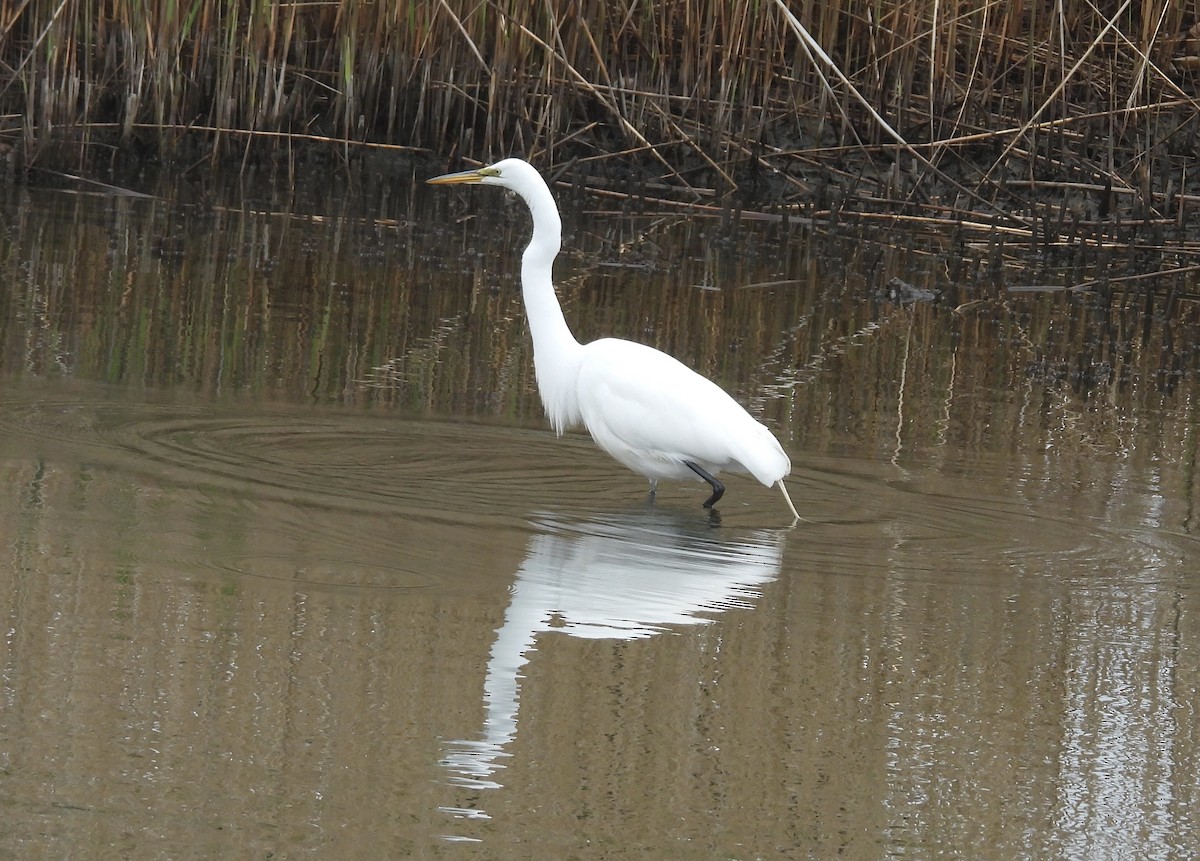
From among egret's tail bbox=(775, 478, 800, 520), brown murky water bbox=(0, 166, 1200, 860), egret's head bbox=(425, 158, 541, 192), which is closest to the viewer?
brown murky water bbox=(0, 166, 1200, 860)

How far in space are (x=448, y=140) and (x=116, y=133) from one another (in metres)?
2.07

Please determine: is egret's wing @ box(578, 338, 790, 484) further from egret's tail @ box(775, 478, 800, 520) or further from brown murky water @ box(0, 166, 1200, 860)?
brown murky water @ box(0, 166, 1200, 860)

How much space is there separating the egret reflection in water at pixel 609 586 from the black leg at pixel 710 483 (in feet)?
0.45

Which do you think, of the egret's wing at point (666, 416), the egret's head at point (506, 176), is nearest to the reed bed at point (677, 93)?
the egret's head at point (506, 176)

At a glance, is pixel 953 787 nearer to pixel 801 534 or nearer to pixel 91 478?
pixel 801 534

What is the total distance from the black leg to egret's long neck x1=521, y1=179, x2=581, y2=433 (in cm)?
A: 51

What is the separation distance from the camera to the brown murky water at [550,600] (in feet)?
8.93

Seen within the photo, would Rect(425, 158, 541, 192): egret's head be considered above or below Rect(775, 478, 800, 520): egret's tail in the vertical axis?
above

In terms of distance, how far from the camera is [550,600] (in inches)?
150

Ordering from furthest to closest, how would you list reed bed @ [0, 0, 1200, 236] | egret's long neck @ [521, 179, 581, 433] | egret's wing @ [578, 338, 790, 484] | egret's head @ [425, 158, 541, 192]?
reed bed @ [0, 0, 1200, 236] → egret's head @ [425, 158, 541, 192] → egret's long neck @ [521, 179, 581, 433] → egret's wing @ [578, 338, 790, 484]

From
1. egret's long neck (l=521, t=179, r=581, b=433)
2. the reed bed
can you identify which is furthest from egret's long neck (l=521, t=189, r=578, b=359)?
the reed bed

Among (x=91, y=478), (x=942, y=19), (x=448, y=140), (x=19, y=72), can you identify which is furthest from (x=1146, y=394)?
(x=19, y=72)

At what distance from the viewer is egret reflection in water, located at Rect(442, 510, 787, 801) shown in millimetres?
3055

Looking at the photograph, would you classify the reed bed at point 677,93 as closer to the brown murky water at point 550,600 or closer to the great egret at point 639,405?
the brown murky water at point 550,600
